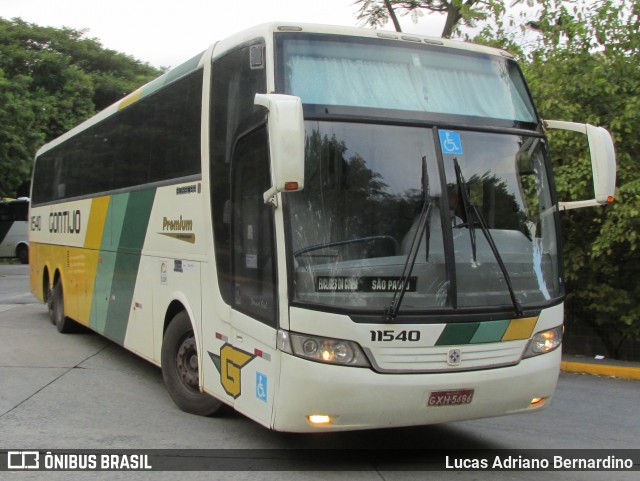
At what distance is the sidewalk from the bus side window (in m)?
6.13

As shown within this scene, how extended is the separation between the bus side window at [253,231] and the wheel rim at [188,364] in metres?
1.25

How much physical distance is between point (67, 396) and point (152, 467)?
8.28 feet

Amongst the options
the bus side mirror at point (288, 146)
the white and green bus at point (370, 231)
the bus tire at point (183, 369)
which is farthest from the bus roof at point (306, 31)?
the bus tire at point (183, 369)

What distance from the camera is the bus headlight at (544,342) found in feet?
17.5

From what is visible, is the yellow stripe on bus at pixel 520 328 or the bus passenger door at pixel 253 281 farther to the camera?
the yellow stripe on bus at pixel 520 328

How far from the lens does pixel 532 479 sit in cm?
527

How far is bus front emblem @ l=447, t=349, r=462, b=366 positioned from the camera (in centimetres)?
498

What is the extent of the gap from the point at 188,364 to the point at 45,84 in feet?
96.2

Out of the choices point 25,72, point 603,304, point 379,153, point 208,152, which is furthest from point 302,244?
point 25,72

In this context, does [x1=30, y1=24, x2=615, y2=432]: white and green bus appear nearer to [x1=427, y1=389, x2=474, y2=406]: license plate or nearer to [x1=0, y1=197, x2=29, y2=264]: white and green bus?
[x1=427, y1=389, x2=474, y2=406]: license plate

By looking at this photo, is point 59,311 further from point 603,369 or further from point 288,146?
point 288,146

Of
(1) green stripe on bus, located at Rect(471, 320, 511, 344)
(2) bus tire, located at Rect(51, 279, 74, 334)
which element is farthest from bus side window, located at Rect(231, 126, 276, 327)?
(2) bus tire, located at Rect(51, 279, 74, 334)

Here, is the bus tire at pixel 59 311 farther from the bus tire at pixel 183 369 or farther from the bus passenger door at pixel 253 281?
the bus passenger door at pixel 253 281

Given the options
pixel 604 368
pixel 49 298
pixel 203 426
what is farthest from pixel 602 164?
pixel 49 298
